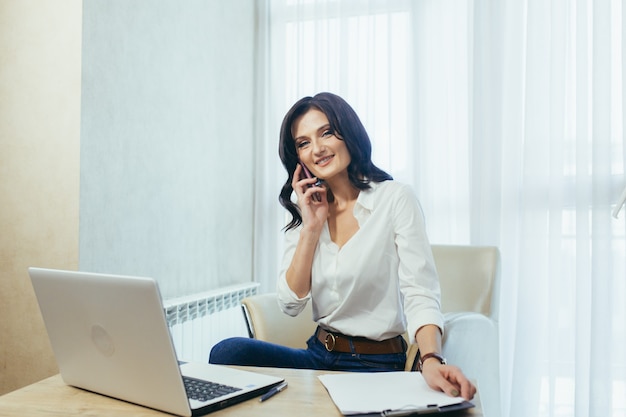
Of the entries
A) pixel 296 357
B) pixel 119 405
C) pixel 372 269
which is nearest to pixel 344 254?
pixel 372 269

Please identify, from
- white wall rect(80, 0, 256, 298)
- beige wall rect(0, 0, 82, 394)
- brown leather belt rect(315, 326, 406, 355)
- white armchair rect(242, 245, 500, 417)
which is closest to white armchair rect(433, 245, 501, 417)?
white armchair rect(242, 245, 500, 417)

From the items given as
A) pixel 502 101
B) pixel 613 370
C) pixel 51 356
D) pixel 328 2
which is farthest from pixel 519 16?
pixel 51 356

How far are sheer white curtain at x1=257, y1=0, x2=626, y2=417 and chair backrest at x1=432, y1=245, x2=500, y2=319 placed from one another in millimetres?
538

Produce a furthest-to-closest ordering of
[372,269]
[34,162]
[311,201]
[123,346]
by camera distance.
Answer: [34,162] < [311,201] < [372,269] < [123,346]

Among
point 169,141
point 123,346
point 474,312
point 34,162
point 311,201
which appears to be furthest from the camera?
point 169,141

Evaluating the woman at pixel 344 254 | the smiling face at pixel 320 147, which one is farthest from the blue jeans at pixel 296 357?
the smiling face at pixel 320 147

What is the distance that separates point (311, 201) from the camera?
1.70m

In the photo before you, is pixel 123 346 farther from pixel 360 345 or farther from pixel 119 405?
pixel 360 345

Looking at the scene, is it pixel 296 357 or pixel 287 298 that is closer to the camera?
pixel 296 357

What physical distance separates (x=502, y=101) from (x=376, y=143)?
0.62 m

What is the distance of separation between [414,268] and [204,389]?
0.67 metres

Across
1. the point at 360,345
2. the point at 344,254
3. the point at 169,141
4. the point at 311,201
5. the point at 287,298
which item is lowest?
the point at 360,345

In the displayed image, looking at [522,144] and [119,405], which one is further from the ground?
[522,144]

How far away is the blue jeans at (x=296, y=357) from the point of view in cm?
139
